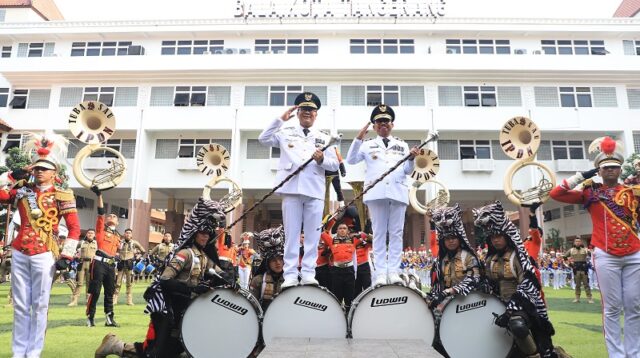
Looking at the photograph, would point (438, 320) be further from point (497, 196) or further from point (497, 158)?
point (497, 196)

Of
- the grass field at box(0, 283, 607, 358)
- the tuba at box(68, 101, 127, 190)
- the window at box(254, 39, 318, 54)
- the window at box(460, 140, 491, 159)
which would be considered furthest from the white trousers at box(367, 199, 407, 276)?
the window at box(254, 39, 318, 54)

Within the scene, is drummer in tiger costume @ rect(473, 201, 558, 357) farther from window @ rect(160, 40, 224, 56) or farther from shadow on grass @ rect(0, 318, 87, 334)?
window @ rect(160, 40, 224, 56)

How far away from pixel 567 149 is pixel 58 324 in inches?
1084

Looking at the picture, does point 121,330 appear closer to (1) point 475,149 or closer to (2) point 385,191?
(2) point 385,191

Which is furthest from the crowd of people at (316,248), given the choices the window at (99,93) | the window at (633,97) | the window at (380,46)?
the window at (633,97)

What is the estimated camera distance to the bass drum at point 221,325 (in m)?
4.43

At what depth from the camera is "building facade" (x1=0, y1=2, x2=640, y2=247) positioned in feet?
84.3

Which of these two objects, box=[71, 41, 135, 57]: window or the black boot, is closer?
the black boot

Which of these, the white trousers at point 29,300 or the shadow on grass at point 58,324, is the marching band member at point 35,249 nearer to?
the white trousers at point 29,300

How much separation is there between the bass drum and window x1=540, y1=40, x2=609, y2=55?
29.5 meters

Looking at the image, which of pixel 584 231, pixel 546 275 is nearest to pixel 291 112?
pixel 546 275

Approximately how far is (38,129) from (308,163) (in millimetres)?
27425

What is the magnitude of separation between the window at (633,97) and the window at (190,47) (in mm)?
25437

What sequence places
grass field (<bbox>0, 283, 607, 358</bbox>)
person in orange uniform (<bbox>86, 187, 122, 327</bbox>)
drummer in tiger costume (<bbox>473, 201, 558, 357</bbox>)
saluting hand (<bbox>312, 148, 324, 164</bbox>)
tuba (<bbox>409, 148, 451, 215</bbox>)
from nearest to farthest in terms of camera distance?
drummer in tiger costume (<bbox>473, 201, 558, 357</bbox>), saluting hand (<bbox>312, 148, 324, 164</bbox>), grass field (<bbox>0, 283, 607, 358</bbox>), person in orange uniform (<bbox>86, 187, 122, 327</bbox>), tuba (<bbox>409, 148, 451, 215</bbox>)
